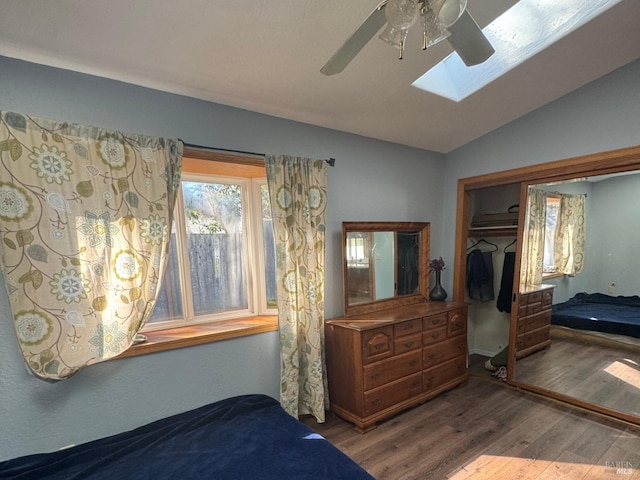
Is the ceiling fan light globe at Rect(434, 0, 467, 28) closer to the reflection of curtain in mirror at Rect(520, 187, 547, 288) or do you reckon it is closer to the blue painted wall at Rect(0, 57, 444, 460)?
the blue painted wall at Rect(0, 57, 444, 460)

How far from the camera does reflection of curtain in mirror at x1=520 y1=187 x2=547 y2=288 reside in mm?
2750

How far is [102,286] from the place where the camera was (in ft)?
5.16

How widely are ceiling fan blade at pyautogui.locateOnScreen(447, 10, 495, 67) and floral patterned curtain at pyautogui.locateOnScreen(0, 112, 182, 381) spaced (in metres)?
1.60

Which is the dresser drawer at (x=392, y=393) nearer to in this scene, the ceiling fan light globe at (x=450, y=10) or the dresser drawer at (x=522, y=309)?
the dresser drawer at (x=522, y=309)

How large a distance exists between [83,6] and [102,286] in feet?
4.33

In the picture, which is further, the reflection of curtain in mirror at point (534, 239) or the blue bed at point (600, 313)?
the reflection of curtain in mirror at point (534, 239)

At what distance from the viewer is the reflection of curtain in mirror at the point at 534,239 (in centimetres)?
275

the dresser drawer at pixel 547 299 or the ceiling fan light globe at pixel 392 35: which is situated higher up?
the ceiling fan light globe at pixel 392 35

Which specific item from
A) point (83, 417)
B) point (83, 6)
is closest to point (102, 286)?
point (83, 417)

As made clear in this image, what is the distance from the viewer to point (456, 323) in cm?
278

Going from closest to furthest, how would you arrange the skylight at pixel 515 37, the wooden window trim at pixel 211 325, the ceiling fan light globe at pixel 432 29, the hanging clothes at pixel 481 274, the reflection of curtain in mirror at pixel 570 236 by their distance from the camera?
the ceiling fan light globe at pixel 432 29 → the skylight at pixel 515 37 → the wooden window trim at pixel 211 325 → the reflection of curtain in mirror at pixel 570 236 → the hanging clothes at pixel 481 274

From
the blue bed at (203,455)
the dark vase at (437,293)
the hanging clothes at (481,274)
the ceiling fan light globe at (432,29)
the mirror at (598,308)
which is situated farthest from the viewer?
Answer: the hanging clothes at (481,274)

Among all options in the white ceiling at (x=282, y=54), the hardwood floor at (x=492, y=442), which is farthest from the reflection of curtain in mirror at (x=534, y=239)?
the hardwood floor at (x=492, y=442)

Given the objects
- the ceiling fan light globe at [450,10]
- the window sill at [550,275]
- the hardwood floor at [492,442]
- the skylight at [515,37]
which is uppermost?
the skylight at [515,37]
